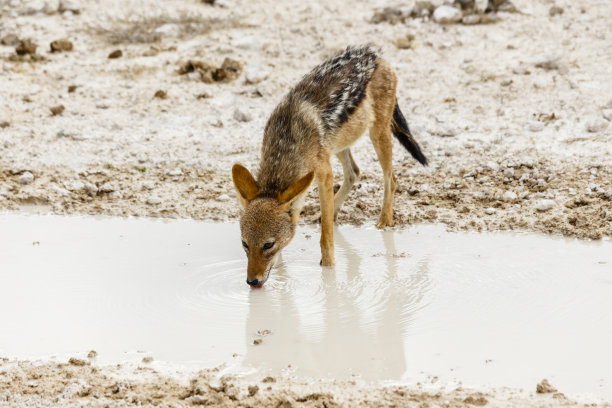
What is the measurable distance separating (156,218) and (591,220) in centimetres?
395

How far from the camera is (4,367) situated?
4.81 meters

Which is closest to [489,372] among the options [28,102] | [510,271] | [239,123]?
[510,271]

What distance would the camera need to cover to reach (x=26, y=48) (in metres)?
11.4

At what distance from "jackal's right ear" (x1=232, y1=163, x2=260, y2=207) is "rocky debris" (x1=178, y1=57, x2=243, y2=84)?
4.71m

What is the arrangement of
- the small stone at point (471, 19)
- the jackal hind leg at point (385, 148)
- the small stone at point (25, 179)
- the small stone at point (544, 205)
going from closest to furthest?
the small stone at point (544, 205), the jackal hind leg at point (385, 148), the small stone at point (25, 179), the small stone at point (471, 19)

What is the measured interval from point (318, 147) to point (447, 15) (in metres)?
5.87

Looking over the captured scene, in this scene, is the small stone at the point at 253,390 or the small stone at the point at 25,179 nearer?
the small stone at the point at 253,390

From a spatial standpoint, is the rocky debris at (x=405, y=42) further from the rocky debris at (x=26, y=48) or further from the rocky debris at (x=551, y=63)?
the rocky debris at (x=26, y=48)

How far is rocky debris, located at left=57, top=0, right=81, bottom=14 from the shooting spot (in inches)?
508

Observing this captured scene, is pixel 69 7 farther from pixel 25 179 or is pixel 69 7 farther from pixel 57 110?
pixel 25 179

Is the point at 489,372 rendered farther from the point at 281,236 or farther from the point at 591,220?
the point at 591,220

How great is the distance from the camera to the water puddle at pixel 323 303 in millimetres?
4902

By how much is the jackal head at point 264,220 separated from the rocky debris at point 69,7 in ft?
26.2

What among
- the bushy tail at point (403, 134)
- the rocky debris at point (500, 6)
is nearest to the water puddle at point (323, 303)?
the bushy tail at point (403, 134)
